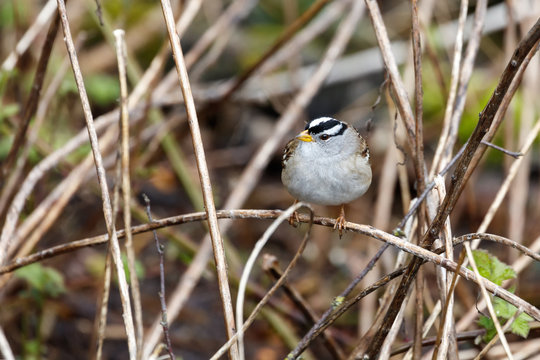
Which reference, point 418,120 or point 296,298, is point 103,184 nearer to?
point 296,298

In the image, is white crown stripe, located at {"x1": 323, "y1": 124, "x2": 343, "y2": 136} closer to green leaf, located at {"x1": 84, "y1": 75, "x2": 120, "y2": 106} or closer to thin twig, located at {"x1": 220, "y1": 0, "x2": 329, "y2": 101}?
thin twig, located at {"x1": 220, "y1": 0, "x2": 329, "y2": 101}

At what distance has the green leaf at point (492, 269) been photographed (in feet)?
7.30

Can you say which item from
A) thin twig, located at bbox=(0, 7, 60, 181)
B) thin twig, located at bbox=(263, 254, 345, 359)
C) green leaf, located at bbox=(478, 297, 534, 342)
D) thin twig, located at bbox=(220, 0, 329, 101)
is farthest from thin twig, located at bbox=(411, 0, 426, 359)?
thin twig, located at bbox=(0, 7, 60, 181)

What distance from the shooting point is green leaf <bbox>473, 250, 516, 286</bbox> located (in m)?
2.23

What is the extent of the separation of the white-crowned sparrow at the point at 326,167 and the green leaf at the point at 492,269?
58 cm

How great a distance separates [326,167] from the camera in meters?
2.75

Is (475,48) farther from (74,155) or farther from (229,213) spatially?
(74,155)

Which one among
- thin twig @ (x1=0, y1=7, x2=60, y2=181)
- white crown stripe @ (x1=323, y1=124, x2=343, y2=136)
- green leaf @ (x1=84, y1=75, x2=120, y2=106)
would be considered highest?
green leaf @ (x1=84, y1=75, x2=120, y2=106)

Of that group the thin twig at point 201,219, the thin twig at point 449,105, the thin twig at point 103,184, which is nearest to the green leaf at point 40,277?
the thin twig at point 201,219

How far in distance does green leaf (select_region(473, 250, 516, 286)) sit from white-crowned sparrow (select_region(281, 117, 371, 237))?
0.58 metres

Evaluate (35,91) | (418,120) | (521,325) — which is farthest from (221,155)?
(521,325)

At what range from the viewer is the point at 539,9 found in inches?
152

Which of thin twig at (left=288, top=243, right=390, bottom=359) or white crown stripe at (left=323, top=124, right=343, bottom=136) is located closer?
thin twig at (left=288, top=243, right=390, bottom=359)

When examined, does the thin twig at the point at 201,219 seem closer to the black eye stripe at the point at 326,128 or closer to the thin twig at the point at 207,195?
the thin twig at the point at 207,195
